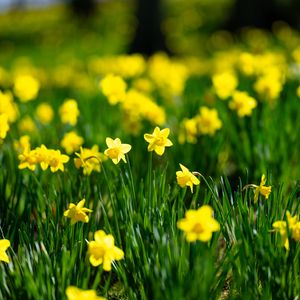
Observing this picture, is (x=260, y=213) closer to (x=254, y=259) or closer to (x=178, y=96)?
(x=254, y=259)

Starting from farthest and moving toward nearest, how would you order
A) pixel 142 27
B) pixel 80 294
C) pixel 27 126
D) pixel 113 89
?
pixel 142 27 < pixel 27 126 < pixel 113 89 < pixel 80 294

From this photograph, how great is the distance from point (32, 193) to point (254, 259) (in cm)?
99

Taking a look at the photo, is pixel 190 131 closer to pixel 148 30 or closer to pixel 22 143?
pixel 22 143

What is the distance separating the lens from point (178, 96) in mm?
4480

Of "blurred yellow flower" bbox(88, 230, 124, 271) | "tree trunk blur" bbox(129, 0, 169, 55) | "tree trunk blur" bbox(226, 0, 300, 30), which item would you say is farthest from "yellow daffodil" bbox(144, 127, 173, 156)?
"tree trunk blur" bbox(226, 0, 300, 30)

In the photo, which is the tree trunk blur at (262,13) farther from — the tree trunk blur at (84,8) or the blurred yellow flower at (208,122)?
the blurred yellow flower at (208,122)

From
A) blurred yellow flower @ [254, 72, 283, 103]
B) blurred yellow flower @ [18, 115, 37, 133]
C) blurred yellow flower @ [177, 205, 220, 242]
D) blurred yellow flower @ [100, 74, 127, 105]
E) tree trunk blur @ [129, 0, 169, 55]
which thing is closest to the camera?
blurred yellow flower @ [177, 205, 220, 242]

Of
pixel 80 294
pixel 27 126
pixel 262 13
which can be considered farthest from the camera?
pixel 262 13

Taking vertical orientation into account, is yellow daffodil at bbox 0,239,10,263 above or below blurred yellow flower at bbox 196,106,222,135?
below

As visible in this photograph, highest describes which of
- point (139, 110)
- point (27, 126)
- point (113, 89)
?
point (113, 89)

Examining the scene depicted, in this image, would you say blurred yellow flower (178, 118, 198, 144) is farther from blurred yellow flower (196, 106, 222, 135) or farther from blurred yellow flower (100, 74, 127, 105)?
blurred yellow flower (100, 74, 127, 105)

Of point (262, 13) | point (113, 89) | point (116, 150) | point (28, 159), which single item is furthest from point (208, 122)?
point (262, 13)

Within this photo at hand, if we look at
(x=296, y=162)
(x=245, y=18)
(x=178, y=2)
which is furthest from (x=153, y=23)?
(x=178, y=2)

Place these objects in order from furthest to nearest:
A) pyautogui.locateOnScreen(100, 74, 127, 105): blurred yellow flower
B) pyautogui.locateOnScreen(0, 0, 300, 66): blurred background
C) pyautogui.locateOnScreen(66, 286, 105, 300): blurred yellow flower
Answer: pyautogui.locateOnScreen(0, 0, 300, 66): blurred background → pyautogui.locateOnScreen(100, 74, 127, 105): blurred yellow flower → pyautogui.locateOnScreen(66, 286, 105, 300): blurred yellow flower
